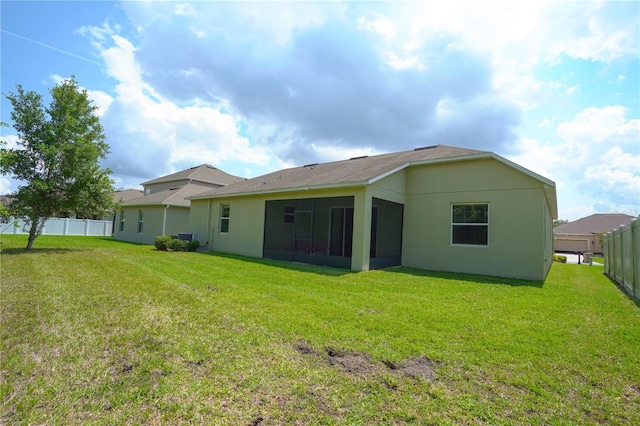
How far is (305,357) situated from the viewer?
3.80m

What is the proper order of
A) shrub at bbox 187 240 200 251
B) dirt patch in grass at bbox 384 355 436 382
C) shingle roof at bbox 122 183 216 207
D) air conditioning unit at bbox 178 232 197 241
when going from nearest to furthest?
dirt patch in grass at bbox 384 355 436 382
shrub at bbox 187 240 200 251
air conditioning unit at bbox 178 232 197 241
shingle roof at bbox 122 183 216 207

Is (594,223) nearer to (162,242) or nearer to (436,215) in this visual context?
(436,215)

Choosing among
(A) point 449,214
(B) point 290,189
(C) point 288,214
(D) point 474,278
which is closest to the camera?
(D) point 474,278

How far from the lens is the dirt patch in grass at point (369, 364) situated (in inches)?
137

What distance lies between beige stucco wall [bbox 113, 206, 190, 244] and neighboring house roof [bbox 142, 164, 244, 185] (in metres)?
5.55

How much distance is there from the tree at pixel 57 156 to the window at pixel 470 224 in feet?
47.0

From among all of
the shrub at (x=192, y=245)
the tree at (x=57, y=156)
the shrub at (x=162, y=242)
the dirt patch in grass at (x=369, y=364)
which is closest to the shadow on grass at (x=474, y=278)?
the dirt patch in grass at (x=369, y=364)

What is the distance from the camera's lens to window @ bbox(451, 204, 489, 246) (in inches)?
448

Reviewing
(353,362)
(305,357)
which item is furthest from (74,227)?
(353,362)

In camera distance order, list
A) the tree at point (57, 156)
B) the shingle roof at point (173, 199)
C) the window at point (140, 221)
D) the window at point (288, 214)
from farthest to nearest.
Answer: the window at point (140, 221)
the shingle roof at point (173, 199)
the window at point (288, 214)
the tree at point (57, 156)

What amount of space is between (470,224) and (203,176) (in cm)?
2284

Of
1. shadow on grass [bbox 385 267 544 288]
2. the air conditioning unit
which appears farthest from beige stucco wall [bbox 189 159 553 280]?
the air conditioning unit

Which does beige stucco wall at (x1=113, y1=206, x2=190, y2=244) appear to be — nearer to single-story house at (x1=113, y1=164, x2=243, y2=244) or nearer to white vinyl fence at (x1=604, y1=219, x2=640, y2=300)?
single-story house at (x1=113, y1=164, x2=243, y2=244)

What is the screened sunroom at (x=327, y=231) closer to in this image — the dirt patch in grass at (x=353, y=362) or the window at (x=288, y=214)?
the window at (x=288, y=214)
